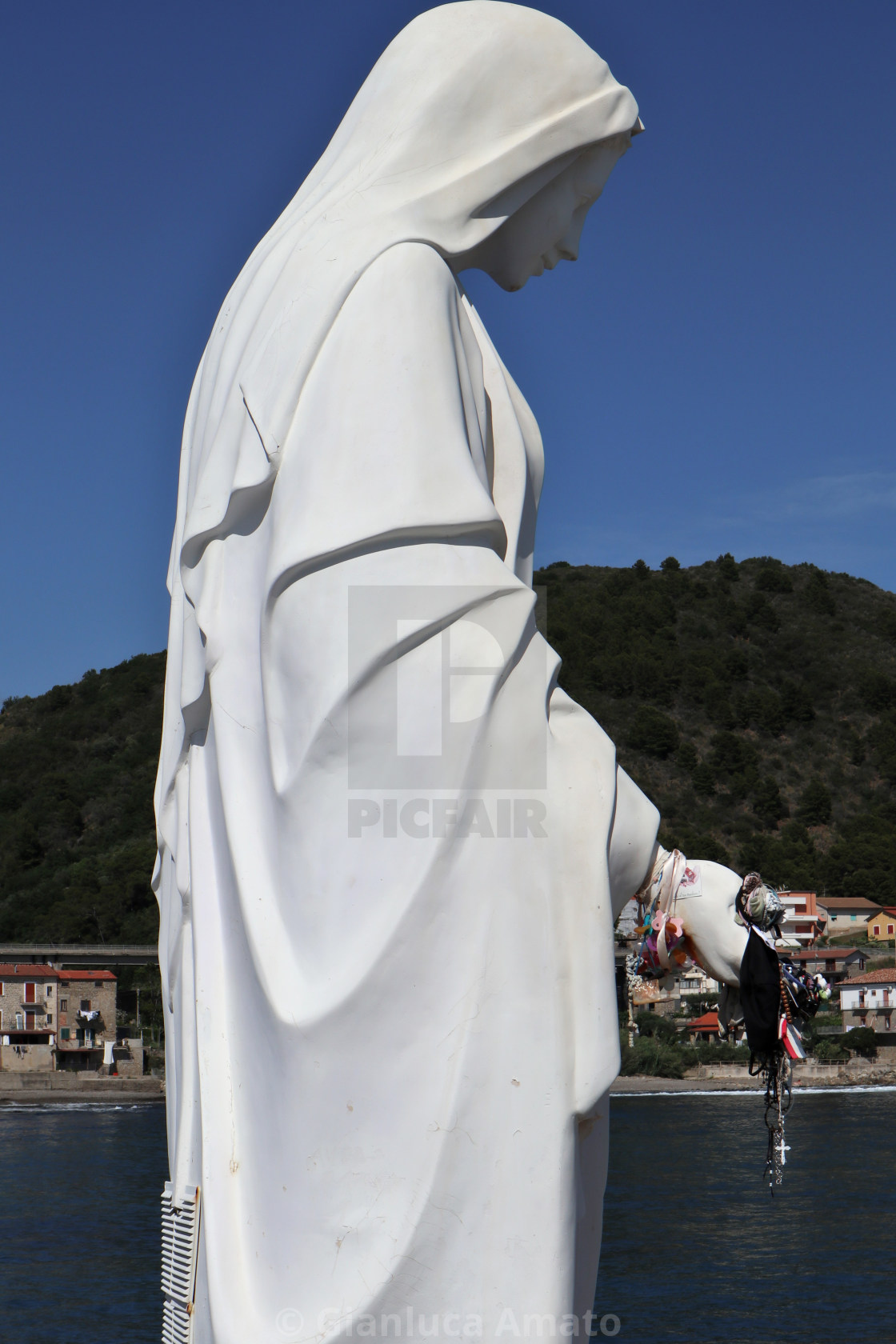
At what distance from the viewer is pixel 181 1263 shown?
2303mm

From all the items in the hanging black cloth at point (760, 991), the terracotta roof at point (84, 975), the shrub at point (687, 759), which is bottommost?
the terracotta roof at point (84, 975)

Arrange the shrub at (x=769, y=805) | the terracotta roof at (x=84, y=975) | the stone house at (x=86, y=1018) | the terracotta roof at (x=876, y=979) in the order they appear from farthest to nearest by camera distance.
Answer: the shrub at (x=769, y=805), the terracotta roof at (x=876, y=979), the terracotta roof at (x=84, y=975), the stone house at (x=86, y=1018)

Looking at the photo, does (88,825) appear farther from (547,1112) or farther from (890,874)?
(547,1112)

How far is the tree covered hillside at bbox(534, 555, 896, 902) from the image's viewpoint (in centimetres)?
12950

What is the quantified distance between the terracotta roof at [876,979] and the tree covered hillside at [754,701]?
46.3ft

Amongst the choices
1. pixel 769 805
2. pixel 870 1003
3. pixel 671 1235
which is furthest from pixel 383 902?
pixel 769 805

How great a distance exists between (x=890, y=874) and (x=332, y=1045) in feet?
432

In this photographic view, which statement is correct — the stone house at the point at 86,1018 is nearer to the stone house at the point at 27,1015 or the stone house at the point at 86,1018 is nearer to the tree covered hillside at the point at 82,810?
the stone house at the point at 27,1015

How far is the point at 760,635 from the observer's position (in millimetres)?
158875

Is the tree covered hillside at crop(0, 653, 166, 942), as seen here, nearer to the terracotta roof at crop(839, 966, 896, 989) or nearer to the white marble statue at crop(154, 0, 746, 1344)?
the terracotta roof at crop(839, 966, 896, 989)

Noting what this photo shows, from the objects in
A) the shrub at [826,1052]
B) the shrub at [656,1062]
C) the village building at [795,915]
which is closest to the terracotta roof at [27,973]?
the shrub at [656,1062]

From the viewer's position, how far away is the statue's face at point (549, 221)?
8.57 feet

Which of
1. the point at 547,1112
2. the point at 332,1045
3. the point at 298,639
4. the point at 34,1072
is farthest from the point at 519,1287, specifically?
the point at 34,1072

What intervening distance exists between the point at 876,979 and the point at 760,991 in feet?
328
